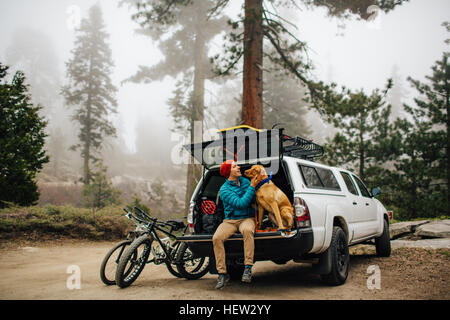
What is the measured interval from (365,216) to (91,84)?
84.4ft

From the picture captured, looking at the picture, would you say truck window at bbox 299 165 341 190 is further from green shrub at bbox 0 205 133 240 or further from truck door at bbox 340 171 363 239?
green shrub at bbox 0 205 133 240

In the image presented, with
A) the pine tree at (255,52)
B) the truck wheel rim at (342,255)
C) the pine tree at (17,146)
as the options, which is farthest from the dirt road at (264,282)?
the pine tree at (255,52)

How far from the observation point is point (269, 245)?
4.31 metres

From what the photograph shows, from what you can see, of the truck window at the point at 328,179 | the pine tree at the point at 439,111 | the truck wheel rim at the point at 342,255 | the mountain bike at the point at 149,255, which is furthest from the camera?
the pine tree at the point at 439,111

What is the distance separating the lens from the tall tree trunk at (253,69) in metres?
9.35

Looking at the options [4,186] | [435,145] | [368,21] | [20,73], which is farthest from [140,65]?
[435,145]

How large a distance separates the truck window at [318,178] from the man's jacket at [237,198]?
91 centimetres

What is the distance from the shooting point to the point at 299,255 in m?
4.42

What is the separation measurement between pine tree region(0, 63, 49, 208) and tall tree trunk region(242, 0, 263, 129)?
26.3ft

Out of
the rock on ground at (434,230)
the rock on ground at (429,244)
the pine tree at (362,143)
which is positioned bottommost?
the rock on ground at (429,244)

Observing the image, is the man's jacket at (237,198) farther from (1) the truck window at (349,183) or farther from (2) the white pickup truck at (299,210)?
(1) the truck window at (349,183)

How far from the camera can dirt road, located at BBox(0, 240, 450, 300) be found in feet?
14.3

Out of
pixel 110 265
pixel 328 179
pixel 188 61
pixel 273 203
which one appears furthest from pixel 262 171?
pixel 188 61
